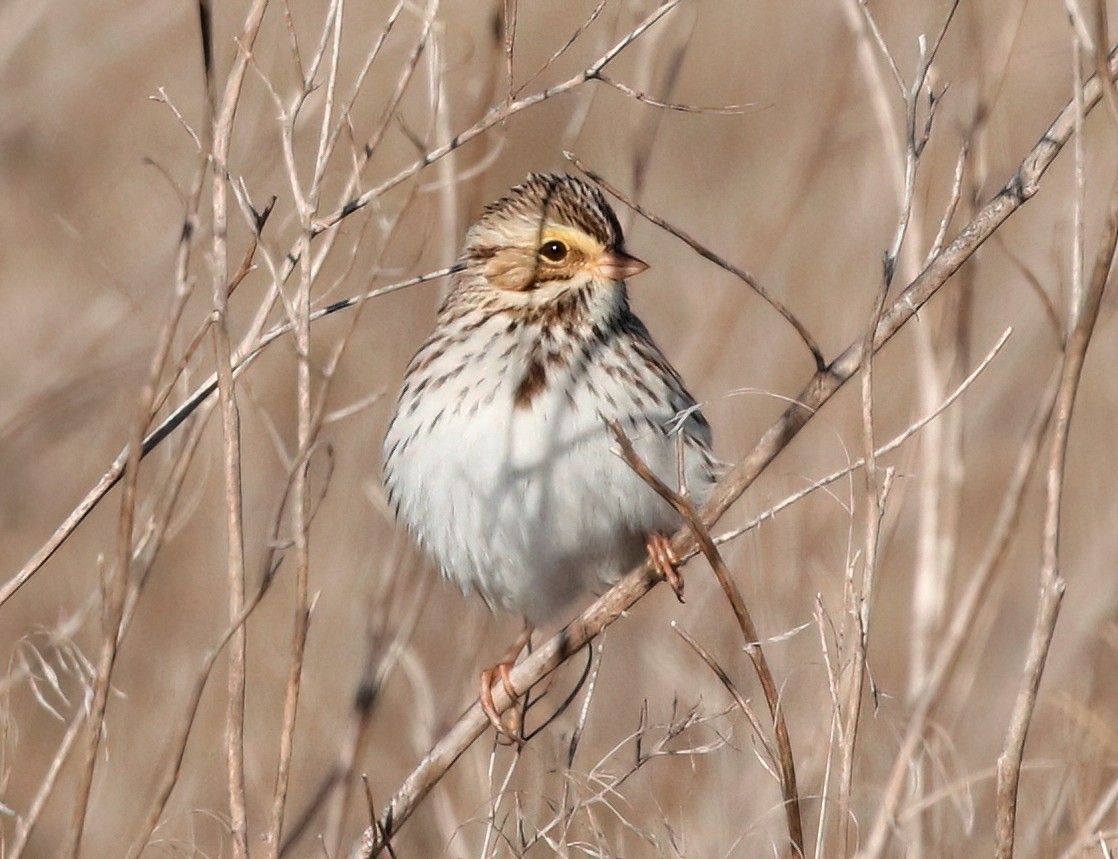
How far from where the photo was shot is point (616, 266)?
149 inches

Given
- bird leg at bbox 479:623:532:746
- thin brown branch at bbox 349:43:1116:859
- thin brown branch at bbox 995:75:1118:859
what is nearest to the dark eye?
bird leg at bbox 479:623:532:746

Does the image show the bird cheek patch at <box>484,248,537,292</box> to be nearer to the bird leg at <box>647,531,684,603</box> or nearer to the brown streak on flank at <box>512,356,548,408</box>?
the brown streak on flank at <box>512,356,548,408</box>

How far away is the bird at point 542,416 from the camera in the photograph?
144 inches

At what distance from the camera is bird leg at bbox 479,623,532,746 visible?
3344mm

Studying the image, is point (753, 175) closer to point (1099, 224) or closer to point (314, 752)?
point (1099, 224)

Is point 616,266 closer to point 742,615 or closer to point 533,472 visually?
point 533,472

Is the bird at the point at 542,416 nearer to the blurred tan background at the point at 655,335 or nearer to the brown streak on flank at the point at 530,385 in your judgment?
the brown streak on flank at the point at 530,385

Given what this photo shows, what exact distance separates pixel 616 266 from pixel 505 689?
967mm

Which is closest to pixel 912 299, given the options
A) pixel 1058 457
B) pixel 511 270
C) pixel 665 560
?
pixel 1058 457

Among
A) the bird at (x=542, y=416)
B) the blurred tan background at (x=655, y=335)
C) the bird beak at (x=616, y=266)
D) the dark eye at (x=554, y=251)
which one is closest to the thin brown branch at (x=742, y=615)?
the bird at (x=542, y=416)

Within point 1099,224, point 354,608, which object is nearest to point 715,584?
point 354,608

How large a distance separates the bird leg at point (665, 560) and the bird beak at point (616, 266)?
22.3 inches

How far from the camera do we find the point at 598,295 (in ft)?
12.5

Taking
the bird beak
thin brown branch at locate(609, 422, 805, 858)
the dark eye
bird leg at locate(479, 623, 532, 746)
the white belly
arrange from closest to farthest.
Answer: thin brown branch at locate(609, 422, 805, 858) → bird leg at locate(479, 623, 532, 746) → the white belly → the bird beak → the dark eye
